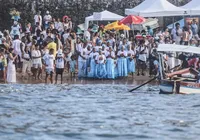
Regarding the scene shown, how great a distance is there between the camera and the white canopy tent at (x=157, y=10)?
124ft

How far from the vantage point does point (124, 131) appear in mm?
16734

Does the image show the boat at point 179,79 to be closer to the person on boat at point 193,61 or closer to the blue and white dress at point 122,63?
the person on boat at point 193,61

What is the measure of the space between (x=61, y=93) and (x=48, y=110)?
19.1 ft

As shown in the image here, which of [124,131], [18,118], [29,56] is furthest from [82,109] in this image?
[29,56]

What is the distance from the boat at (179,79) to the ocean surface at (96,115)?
53 cm

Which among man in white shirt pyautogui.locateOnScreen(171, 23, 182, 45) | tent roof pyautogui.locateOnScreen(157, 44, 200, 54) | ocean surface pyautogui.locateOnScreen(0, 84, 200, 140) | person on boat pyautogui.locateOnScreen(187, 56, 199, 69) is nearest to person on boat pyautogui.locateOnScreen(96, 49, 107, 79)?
person on boat pyautogui.locateOnScreen(187, 56, 199, 69)

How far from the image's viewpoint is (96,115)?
19391 millimetres

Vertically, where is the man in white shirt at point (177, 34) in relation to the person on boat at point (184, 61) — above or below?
above

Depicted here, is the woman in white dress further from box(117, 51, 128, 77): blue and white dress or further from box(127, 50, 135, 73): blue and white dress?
box(127, 50, 135, 73): blue and white dress

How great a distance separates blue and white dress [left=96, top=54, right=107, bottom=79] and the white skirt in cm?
449

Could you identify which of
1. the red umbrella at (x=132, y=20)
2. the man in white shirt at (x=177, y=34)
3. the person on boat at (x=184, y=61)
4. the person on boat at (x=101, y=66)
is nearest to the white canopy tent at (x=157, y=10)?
the red umbrella at (x=132, y=20)

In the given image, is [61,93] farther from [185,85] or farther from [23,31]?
[23,31]

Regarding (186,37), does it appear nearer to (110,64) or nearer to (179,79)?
(110,64)

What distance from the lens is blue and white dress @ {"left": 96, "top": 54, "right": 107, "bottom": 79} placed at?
3369 cm
